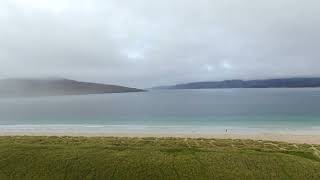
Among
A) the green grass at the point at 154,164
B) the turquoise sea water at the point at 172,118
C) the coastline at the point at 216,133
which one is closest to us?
the green grass at the point at 154,164

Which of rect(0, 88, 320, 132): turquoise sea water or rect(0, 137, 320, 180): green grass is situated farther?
rect(0, 88, 320, 132): turquoise sea water

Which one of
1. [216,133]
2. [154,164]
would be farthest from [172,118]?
[154,164]

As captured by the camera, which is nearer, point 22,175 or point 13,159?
point 22,175

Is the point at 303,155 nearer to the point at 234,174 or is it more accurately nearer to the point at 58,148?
the point at 234,174

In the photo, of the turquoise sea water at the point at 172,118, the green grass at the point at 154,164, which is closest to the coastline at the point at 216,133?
the turquoise sea water at the point at 172,118

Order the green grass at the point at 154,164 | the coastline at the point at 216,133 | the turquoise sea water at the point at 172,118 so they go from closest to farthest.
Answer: the green grass at the point at 154,164 < the coastline at the point at 216,133 < the turquoise sea water at the point at 172,118

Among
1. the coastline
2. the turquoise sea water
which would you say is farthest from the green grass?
the turquoise sea water

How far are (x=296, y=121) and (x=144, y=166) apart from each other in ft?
137

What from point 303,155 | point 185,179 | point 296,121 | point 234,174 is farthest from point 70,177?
point 296,121

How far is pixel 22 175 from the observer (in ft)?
43.4

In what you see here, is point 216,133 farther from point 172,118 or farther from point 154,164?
point 154,164

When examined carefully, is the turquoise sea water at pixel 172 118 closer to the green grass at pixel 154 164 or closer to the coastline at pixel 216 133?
the coastline at pixel 216 133

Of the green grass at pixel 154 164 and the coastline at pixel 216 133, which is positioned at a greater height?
the green grass at pixel 154 164

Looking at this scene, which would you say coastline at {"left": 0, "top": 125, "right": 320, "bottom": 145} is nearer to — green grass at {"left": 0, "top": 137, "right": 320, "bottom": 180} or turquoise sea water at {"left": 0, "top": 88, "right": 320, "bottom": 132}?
turquoise sea water at {"left": 0, "top": 88, "right": 320, "bottom": 132}
